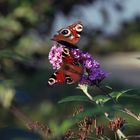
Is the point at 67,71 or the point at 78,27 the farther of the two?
the point at 78,27

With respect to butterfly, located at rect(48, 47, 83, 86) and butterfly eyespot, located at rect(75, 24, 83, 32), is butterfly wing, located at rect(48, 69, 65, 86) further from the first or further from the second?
butterfly eyespot, located at rect(75, 24, 83, 32)

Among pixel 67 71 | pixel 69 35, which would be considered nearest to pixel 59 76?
pixel 67 71

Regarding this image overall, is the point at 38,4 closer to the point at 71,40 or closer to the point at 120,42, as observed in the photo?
the point at 71,40

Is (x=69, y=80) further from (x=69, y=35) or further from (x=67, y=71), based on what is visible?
(x=69, y=35)

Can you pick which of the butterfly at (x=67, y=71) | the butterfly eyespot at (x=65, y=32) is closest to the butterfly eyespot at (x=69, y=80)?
the butterfly at (x=67, y=71)

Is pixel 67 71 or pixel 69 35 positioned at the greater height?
pixel 69 35
